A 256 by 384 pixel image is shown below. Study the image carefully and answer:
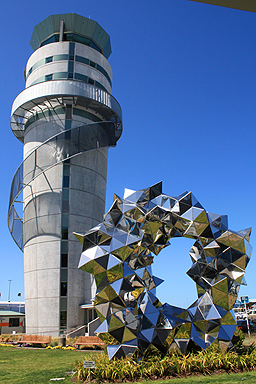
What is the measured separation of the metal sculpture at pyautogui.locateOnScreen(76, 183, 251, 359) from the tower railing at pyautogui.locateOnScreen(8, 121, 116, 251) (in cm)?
1368

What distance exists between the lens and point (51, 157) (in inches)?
1009

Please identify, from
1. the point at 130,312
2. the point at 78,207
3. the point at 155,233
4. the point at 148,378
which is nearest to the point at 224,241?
the point at 155,233

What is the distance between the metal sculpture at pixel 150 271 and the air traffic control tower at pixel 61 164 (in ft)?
44.3

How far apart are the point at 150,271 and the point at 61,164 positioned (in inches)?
635

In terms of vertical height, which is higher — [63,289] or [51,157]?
[51,157]

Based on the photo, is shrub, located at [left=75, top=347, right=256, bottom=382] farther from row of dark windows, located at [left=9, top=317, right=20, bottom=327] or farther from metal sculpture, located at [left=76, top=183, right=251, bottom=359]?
row of dark windows, located at [left=9, top=317, right=20, bottom=327]

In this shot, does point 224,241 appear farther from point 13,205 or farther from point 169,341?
point 13,205

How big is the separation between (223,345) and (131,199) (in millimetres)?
6430

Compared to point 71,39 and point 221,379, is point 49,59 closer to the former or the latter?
point 71,39

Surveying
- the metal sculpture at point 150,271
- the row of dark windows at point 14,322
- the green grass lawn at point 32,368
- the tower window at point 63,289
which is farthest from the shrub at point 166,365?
the row of dark windows at point 14,322

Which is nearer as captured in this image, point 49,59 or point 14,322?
point 49,59

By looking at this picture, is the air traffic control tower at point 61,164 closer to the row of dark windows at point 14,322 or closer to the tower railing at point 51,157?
the tower railing at point 51,157

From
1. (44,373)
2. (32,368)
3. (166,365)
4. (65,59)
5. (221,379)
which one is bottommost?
(32,368)

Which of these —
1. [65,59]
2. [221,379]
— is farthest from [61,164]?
[221,379]
